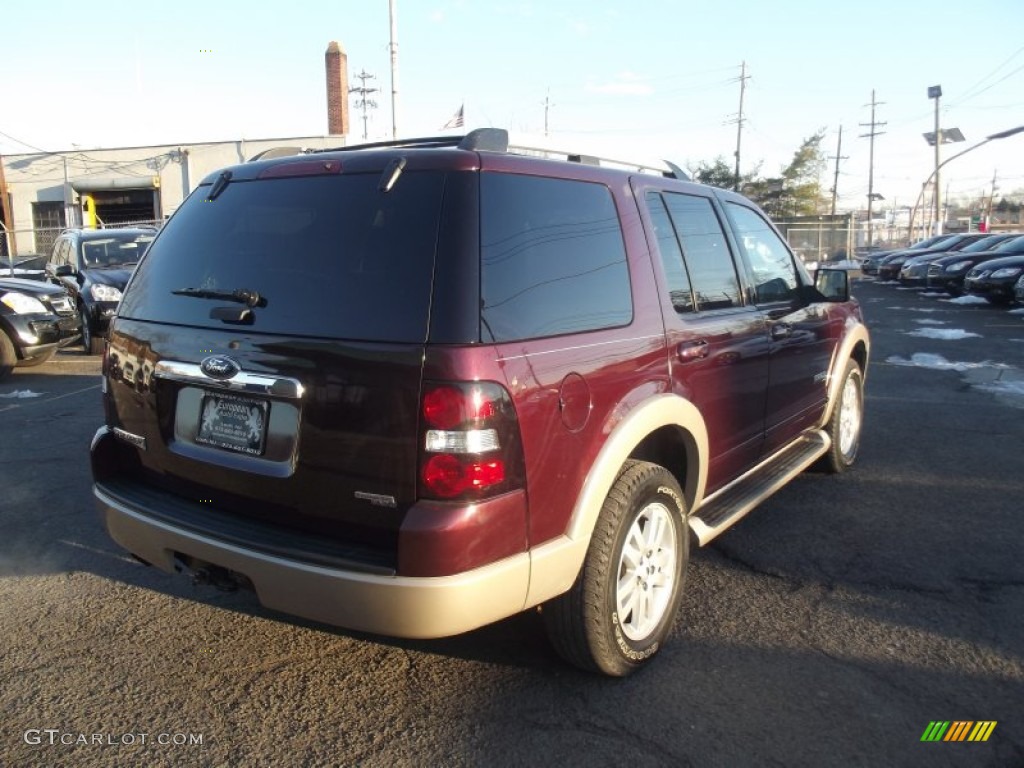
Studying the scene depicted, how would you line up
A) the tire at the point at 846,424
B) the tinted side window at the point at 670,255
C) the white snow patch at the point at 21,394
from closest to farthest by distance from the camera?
the tinted side window at the point at 670,255 → the tire at the point at 846,424 → the white snow patch at the point at 21,394

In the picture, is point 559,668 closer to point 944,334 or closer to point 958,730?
point 958,730

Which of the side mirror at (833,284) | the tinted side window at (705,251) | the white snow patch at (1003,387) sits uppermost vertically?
the tinted side window at (705,251)

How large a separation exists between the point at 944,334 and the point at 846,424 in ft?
30.8

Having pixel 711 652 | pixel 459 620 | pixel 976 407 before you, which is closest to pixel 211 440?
→ pixel 459 620

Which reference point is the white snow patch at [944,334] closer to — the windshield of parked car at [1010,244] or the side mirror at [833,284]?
the windshield of parked car at [1010,244]

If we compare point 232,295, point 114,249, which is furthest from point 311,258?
point 114,249

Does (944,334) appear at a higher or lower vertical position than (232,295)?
lower

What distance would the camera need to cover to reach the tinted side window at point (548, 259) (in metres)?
2.63

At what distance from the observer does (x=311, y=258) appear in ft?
9.19

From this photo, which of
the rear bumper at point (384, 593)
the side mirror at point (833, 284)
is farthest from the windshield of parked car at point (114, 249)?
the rear bumper at point (384, 593)

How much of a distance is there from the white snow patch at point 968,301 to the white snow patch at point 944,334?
6.28 meters

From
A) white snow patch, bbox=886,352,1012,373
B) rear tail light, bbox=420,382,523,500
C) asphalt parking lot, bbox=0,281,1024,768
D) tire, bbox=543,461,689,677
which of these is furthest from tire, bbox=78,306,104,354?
white snow patch, bbox=886,352,1012,373

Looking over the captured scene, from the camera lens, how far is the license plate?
275cm

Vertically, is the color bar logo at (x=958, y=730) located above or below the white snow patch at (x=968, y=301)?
below
